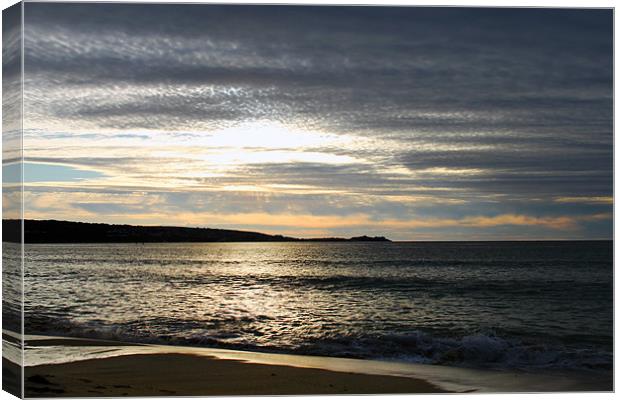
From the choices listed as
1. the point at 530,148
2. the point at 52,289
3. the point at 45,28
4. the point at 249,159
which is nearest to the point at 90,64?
the point at 45,28

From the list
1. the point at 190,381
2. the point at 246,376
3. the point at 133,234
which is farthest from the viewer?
the point at 133,234

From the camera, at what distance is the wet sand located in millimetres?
5477

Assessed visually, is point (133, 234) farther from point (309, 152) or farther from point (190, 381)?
point (190, 381)

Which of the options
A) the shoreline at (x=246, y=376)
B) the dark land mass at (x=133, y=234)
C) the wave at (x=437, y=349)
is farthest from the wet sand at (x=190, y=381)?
the dark land mass at (x=133, y=234)

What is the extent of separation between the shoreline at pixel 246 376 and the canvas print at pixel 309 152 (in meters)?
0.02

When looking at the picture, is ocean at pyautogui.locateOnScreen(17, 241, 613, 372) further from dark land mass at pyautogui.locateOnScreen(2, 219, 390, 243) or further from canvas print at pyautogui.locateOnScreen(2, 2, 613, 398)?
dark land mass at pyautogui.locateOnScreen(2, 219, 390, 243)

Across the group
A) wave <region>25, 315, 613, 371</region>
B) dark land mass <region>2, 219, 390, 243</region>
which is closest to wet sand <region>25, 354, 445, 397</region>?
wave <region>25, 315, 613, 371</region>

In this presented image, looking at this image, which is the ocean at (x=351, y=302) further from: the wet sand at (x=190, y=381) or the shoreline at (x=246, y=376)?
the wet sand at (x=190, y=381)

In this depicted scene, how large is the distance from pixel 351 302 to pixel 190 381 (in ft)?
29.9

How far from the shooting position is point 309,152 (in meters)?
7.07

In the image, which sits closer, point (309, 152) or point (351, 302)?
point (309, 152)

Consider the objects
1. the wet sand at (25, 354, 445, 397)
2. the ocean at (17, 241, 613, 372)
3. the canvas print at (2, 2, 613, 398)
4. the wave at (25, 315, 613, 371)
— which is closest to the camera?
the wet sand at (25, 354, 445, 397)

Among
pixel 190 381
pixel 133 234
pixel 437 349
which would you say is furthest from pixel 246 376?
pixel 133 234

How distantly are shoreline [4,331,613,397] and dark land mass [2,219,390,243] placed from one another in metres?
1.55
